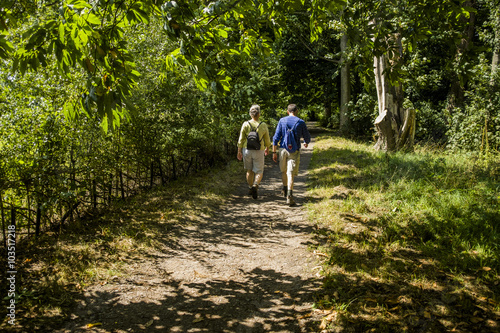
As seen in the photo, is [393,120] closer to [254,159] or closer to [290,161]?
[290,161]

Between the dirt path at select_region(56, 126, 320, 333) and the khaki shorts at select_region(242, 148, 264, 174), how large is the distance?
5.96ft

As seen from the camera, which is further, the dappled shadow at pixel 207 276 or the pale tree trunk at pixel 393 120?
the pale tree trunk at pixel 393 120

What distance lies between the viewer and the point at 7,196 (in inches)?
195

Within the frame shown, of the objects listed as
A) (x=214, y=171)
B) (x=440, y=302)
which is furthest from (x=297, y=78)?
(x=440, y=302)

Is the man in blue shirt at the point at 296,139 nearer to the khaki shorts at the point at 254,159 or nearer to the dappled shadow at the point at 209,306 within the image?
the khaki shorts at the point at 254,159

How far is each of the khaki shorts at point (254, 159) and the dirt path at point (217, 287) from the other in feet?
5.96

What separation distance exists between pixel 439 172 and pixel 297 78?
17.3m

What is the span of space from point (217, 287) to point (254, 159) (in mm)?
4005

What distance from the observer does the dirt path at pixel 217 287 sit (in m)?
3.42

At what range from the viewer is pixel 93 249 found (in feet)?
16.4

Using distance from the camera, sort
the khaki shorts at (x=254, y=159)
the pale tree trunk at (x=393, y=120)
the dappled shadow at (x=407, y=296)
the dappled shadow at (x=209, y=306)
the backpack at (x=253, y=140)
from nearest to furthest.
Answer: the dappled shadow at (x=407, y=296), the dappled shadow at (x=209, y=306), the backpack at (x=253, y=140), the khaki shorts at (x=254, y=159), the pale tree trunk at (x=393, y=120)

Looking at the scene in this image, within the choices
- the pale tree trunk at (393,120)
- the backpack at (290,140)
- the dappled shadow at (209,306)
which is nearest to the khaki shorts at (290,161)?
the backpack at (290,140)

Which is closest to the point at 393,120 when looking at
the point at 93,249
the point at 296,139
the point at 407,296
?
the point at 296,139

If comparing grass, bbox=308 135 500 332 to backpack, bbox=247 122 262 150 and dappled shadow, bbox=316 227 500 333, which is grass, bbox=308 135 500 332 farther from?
backpack, bbox=247 122 262 150
